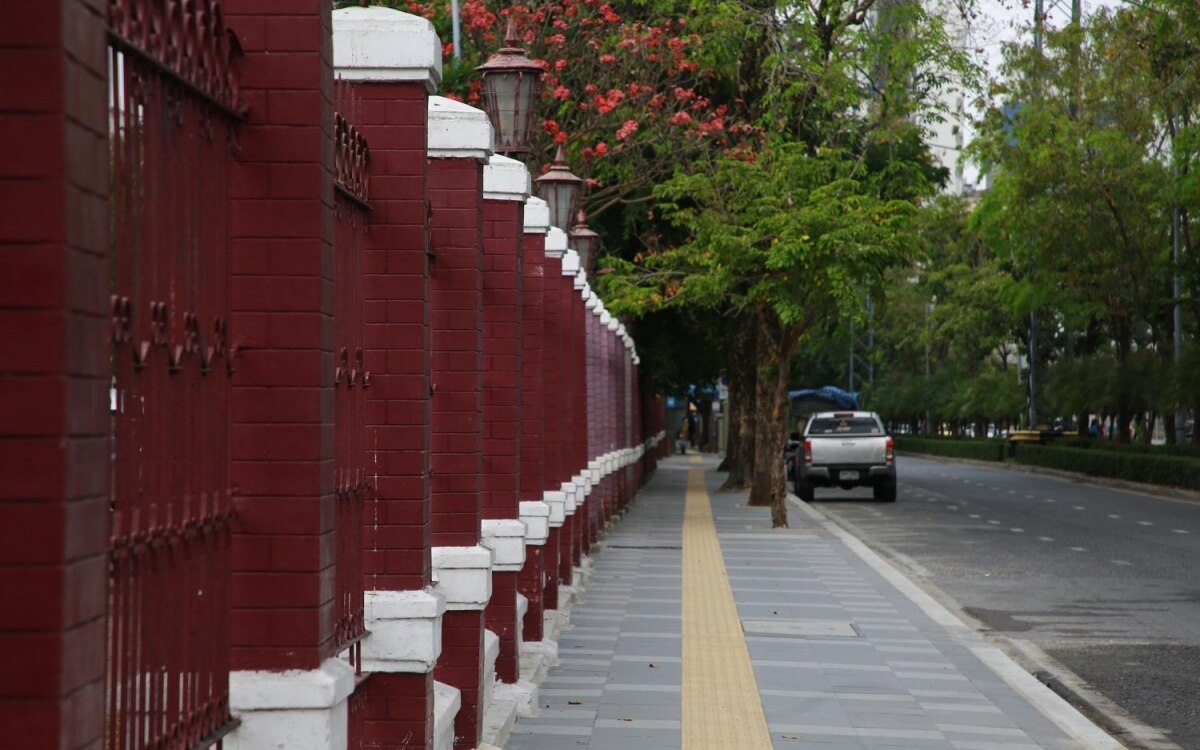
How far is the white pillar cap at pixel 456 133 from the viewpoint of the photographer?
766 cm

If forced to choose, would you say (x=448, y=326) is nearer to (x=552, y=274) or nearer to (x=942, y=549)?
(x=552, y=274)

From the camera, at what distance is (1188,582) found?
17.9m

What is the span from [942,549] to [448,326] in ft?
51.6

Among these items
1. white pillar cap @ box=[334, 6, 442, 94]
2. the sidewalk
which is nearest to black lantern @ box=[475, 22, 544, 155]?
the sidewalk

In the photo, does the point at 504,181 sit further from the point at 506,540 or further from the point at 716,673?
the point at 716,673

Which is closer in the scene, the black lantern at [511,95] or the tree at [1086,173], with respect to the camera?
the black lantern at [511,95]

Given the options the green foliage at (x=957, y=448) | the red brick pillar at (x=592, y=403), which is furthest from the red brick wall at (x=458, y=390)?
the green foliage at (x=957, y=448)

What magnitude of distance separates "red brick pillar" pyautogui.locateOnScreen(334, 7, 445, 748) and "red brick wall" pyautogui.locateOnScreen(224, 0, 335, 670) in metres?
1.63

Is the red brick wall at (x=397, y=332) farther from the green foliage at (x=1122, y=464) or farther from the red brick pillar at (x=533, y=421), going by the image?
the green foliage at (x=1122, y=464)

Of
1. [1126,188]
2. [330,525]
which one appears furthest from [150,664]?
[1126,188]

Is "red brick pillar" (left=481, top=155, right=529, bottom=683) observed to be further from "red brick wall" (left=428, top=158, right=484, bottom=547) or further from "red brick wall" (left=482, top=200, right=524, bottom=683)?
"red brick wall" (left=428, top=158, right=484, bottom=547)

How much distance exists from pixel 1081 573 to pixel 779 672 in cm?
877

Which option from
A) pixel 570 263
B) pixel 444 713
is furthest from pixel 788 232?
pixel 444 713

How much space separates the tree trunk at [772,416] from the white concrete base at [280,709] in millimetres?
21517
